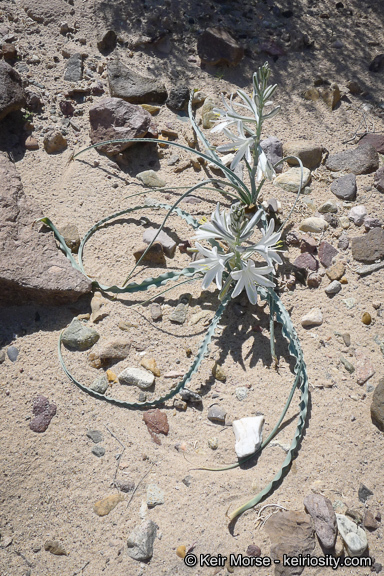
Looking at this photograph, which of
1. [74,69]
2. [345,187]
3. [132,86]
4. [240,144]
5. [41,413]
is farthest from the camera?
[74,69]

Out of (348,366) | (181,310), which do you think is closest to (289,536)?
(348,366)

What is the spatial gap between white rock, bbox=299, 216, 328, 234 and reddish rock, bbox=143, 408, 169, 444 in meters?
1.32

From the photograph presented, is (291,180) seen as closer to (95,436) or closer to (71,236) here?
(71,236)

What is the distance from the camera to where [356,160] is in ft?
9.82

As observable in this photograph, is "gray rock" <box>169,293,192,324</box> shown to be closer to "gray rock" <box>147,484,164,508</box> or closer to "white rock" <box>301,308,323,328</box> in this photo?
"white rock" <box>301,308,323,328</box>

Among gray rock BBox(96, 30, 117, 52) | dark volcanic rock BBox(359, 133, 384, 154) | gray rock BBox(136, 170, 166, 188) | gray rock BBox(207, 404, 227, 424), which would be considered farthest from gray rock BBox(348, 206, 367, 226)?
gray rock BBox(96, 30, 117, 52)

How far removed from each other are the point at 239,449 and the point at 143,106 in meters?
2.43

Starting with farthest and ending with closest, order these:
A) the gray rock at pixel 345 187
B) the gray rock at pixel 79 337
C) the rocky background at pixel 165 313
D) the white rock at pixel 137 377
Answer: the gray rock at pixel 345 187
the gray rock at pixel 79 337
the white rock at pixel 137 377
the rocky background at pixel 165 313

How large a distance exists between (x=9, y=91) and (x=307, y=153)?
1934 millimetres

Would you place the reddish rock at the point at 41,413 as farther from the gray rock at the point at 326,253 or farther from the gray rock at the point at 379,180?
the gray rock at the point at 379,180

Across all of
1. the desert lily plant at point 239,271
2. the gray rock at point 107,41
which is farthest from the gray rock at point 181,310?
the gray rock at point 107,41

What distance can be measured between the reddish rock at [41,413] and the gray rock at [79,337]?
0.28m

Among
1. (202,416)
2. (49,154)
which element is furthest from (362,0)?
(202,416)

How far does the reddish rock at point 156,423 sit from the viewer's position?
2.05 meters
